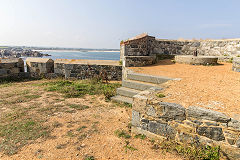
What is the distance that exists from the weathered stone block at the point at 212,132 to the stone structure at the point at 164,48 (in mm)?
6218

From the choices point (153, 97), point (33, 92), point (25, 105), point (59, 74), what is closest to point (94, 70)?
point (59, 74)

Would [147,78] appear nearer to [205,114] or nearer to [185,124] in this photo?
[185,124]

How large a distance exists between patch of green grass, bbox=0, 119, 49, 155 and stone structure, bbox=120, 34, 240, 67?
571cm

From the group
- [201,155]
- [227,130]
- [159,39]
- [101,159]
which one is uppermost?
[159,39]

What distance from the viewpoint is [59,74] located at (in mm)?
10906

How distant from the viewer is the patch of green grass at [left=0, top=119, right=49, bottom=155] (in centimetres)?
338

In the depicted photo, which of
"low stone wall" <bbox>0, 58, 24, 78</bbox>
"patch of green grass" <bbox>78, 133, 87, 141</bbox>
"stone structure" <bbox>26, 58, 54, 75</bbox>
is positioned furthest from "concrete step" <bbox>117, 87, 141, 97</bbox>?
"low stone wall" <bbox>0, 58, 24, 78</bbox>

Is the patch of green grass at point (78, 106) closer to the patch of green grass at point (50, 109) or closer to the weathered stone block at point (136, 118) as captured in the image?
the patch of green grass at point (50, 109)

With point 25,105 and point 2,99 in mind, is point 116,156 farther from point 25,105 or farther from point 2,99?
point 2,99

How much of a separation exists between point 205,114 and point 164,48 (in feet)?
31.4

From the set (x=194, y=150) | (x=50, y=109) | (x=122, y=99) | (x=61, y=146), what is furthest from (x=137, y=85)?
(x=61, y=146)

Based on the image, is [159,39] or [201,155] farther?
[159,39]

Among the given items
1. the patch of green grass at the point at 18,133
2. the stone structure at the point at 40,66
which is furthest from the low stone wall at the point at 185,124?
the stone structure at the point at 40,66

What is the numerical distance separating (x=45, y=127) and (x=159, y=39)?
34.1 feet
